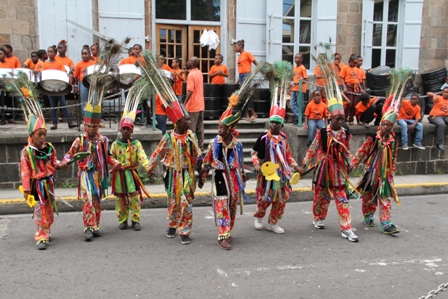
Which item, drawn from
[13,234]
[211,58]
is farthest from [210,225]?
[211,58]

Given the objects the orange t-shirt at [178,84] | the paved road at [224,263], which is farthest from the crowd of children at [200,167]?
the orange t-shirt at [178,84]

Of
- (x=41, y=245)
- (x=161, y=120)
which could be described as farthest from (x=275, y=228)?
(x=161, y=120)

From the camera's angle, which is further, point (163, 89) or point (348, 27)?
point (348, 27)

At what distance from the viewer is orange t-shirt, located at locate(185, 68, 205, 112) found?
834 cm

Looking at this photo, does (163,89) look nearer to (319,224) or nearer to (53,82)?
(319,224)

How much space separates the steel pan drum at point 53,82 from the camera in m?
7.44

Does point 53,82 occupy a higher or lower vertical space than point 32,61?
lower

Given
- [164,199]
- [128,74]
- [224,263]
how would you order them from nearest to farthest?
1. [224,263]
2. [164,199]
3. [128,74]

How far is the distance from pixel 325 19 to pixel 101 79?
8290 mm

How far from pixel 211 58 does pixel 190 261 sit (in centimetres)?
822

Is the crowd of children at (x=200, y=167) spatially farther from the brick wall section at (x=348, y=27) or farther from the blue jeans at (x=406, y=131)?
the brick wall section at (x=348, y=27)

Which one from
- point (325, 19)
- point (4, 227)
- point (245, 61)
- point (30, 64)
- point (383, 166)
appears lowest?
point (4, 227)

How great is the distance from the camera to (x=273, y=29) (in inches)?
462

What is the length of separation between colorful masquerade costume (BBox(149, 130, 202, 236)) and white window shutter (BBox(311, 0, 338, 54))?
7907mm
